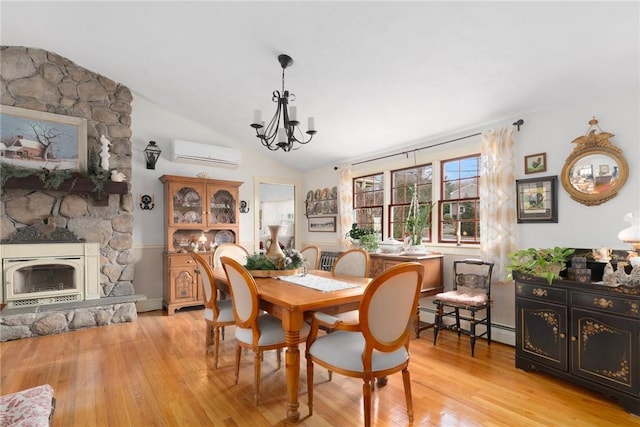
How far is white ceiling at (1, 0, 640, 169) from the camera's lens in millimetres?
2205

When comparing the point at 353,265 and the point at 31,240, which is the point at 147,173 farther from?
the point at 353,265

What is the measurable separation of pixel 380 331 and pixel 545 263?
5.53 feet

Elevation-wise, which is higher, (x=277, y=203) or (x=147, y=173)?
(x=147, y=173)

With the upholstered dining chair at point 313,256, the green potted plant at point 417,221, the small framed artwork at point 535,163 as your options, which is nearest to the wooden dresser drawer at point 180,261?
the upholstered dining chair at point 313,256

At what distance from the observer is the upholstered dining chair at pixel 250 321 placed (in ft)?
6.91

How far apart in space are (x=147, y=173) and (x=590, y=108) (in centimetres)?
532

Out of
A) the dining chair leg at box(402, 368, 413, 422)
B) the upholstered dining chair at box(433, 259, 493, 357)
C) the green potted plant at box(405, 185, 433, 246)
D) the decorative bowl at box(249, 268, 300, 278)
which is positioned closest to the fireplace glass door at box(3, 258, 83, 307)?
the decorative bowl at box(249, 268, 300, 278)

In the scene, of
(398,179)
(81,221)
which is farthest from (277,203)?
(81,221)

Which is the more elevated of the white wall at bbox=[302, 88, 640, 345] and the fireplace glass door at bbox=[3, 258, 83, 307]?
the white wall at bbox=[302, 88, 640, 345]

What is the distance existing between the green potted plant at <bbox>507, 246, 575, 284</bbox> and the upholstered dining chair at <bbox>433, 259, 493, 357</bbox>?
486 millimetres

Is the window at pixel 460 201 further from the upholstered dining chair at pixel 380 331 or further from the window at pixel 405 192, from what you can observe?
the upholstered dining chair at pixel 380 331

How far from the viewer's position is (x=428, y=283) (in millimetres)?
3619

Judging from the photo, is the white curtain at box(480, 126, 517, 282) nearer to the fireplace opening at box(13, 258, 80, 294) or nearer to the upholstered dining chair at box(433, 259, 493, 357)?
the upholstered dining chair at box(433, 259, 493, 357)

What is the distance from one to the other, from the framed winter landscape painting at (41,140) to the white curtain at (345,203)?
3.53 meters
